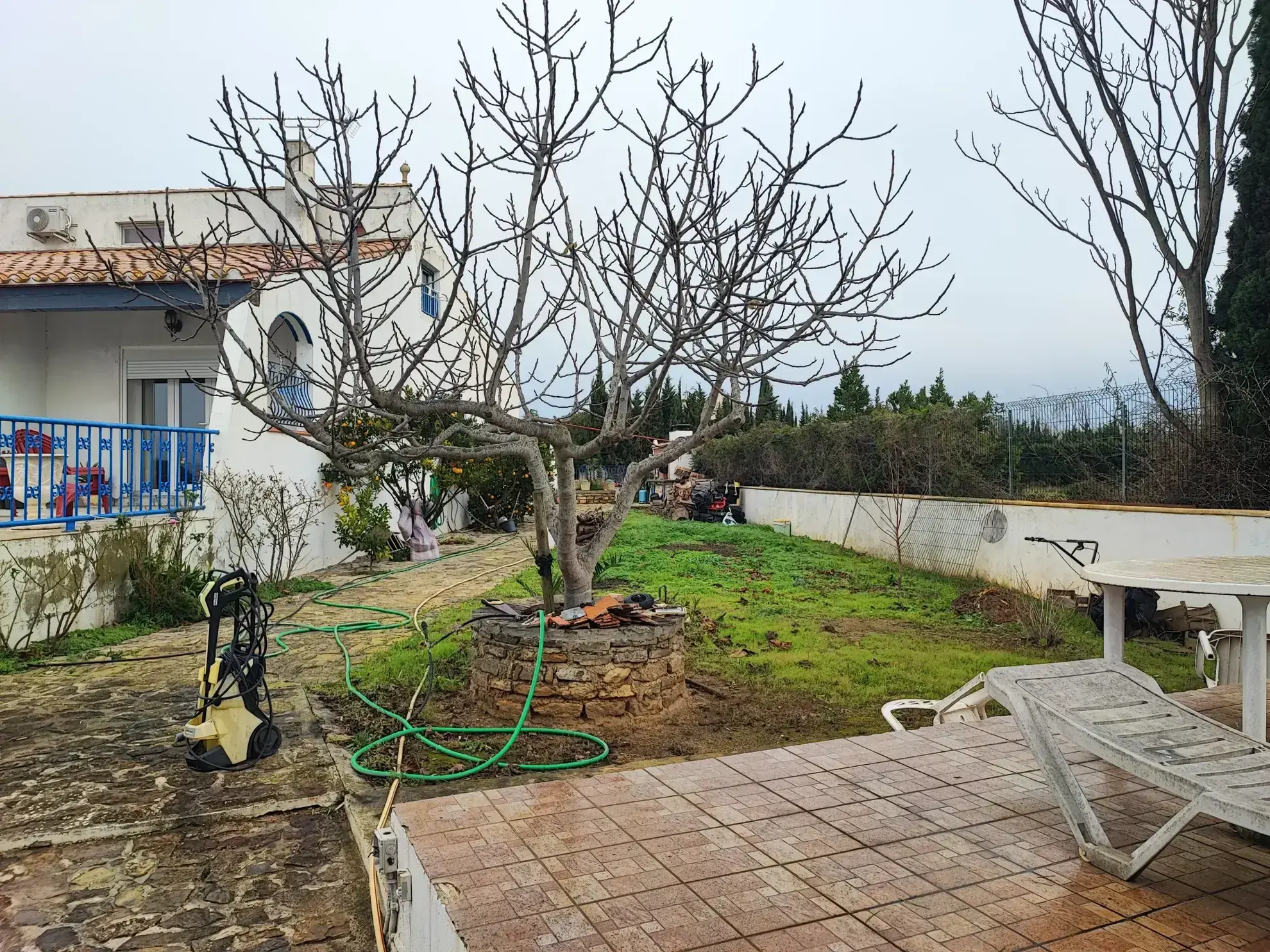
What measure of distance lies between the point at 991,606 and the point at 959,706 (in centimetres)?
599

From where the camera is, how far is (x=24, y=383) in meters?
13.0

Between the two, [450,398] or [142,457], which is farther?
[142,457]

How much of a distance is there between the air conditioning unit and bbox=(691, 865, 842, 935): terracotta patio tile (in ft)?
61.3

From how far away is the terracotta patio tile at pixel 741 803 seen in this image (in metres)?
3.09

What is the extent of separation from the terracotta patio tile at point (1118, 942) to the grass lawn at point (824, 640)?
3162 millimetres

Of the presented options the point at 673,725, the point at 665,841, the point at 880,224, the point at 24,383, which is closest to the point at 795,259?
the point at 880,224

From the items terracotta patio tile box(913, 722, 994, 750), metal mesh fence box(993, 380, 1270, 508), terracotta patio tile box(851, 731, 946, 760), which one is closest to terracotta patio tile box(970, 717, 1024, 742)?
terracotta patio tile box(913, 722, 994, 750)

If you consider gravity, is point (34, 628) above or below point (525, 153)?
below

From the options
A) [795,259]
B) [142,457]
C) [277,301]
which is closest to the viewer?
[795,259]

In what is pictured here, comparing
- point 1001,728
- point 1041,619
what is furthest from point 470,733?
point 1041,619

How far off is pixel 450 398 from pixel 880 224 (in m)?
2.74

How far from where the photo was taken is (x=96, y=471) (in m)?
9.18

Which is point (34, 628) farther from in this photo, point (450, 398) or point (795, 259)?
point (795, 259)

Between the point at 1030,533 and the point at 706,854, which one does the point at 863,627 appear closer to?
the point at 1030,533
